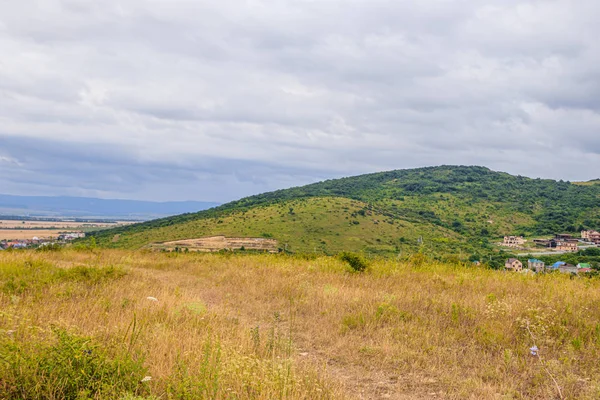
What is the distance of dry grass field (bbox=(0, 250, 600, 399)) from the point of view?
4.38 meters

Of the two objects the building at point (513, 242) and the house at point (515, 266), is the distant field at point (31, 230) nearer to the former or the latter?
the house at point (515, 266)

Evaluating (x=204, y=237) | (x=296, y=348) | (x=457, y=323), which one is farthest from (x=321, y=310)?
(x=204, y=237)

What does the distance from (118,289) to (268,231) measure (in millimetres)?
64980

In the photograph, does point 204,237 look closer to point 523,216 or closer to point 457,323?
point 457,323

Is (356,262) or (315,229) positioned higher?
(356,262)

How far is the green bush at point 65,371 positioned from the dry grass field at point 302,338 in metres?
0.02

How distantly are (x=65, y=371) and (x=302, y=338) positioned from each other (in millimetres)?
4201

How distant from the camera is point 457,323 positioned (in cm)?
770

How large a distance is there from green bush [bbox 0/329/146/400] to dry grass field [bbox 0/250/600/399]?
17mm

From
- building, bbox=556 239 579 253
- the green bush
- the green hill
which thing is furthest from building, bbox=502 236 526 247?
the green bush

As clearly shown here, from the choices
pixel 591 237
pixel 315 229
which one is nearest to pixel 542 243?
pixel 591 237

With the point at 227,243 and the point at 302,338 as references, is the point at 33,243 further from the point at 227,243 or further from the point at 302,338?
the point at 302,338

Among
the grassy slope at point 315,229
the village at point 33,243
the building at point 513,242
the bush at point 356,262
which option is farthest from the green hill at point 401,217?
the bush at point 356,262

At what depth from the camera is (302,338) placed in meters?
7.35
